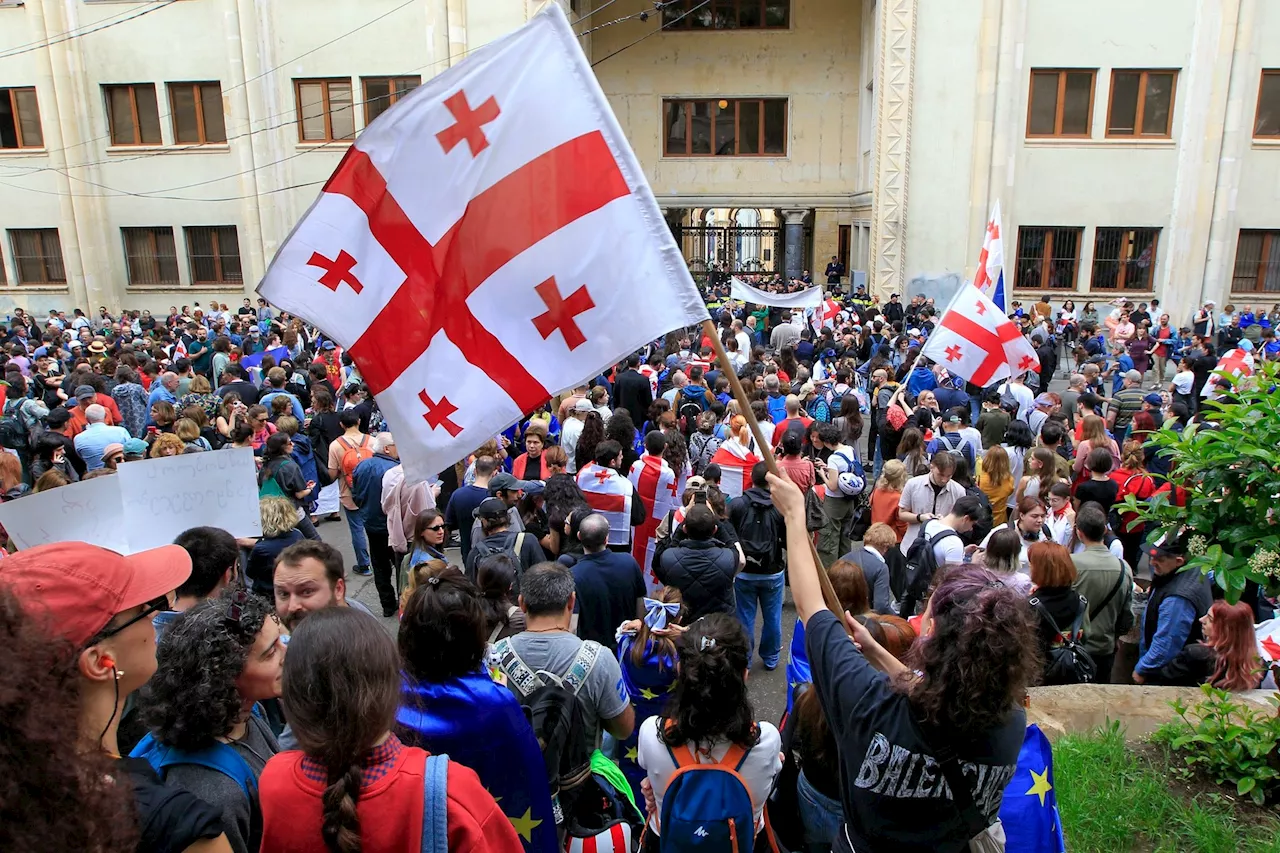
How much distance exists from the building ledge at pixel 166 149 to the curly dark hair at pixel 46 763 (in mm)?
28041

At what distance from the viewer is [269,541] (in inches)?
223

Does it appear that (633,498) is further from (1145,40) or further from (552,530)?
(1145,40)

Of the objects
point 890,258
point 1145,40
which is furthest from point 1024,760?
point 1145,40

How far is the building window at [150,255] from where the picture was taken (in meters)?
27.0

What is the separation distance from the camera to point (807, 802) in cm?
295

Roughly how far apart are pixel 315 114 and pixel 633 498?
23575 mm

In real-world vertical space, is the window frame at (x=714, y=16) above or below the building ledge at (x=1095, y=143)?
above

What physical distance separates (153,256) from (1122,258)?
29.0m

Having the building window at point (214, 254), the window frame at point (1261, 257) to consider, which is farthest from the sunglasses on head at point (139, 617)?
the window frame at point (1261, 257)

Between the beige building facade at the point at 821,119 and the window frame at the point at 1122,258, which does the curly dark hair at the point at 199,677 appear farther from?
the window frame at the point at 1122,258

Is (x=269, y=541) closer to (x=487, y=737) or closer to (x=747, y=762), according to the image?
(x=487, y=737)

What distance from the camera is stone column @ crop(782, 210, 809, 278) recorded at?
29922 mm

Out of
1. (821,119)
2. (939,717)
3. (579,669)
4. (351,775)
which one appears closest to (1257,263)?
(821,119)

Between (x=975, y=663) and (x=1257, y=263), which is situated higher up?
(x=1257, y=263)
